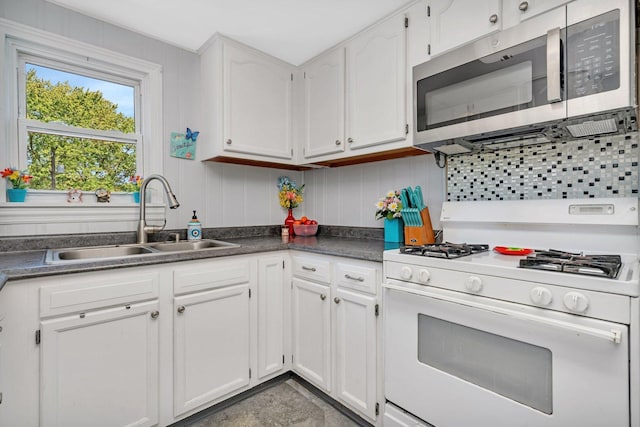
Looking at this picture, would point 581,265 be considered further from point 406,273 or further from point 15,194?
point 15,194

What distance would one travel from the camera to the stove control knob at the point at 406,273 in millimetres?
1306

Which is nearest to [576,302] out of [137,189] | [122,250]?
[122,250]

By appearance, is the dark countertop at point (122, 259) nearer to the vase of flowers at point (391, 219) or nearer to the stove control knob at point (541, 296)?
the vase of flowers at point (391, 219)

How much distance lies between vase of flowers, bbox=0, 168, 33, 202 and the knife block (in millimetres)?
2033

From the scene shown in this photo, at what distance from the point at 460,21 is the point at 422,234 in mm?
1048

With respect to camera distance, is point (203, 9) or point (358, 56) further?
point (358, 56)

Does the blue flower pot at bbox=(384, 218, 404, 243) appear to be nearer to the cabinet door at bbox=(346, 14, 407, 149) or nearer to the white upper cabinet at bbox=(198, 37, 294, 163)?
the cabinet door at bbox=(346, 14, 407, 149)

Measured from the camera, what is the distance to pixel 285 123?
A: 7.67 ft

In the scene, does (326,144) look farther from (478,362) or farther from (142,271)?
(478,362)

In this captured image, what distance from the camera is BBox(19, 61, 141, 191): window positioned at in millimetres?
1736

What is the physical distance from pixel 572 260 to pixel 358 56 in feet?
5.11

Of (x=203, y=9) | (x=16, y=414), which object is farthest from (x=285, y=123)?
(x=16, y=414)

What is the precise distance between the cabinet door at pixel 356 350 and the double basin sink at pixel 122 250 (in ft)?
2.42

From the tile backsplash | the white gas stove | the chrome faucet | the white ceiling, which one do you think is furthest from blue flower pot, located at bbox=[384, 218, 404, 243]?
the chrome faucet
